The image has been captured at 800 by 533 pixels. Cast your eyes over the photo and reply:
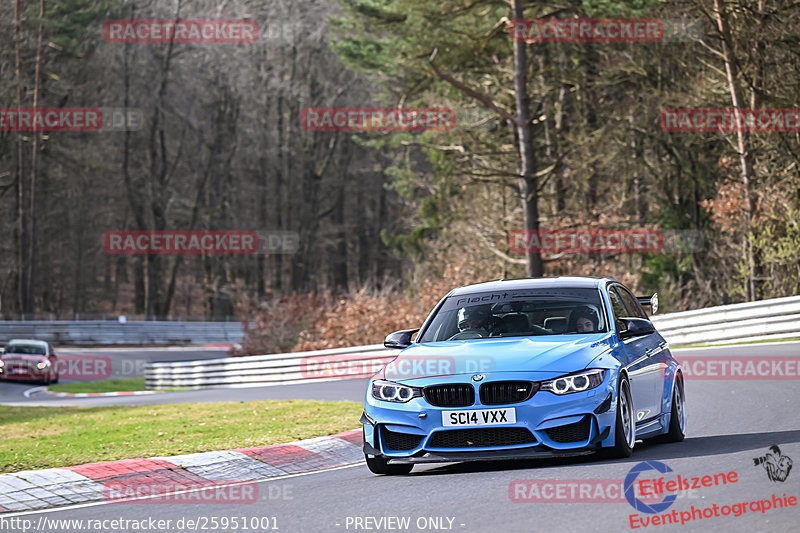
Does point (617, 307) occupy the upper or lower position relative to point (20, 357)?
upper

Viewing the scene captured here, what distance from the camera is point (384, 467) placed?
9695 millimetres

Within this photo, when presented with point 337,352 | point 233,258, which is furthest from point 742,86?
point 233,258

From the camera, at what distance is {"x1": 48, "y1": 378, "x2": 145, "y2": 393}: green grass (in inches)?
1436

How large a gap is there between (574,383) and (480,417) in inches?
30.1

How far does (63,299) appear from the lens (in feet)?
272

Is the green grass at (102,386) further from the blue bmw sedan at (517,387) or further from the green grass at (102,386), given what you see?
the blue bmw sedan at (517,387)

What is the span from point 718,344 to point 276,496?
17.7m

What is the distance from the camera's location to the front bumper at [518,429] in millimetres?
8914

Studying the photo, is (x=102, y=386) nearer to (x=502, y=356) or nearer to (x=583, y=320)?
(x=583, y=320)

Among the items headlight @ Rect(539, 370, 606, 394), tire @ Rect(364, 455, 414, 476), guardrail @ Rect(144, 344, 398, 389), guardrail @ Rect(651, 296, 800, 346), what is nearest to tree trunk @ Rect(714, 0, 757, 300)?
guardrail @ Rect(651, 296, 800, 346)

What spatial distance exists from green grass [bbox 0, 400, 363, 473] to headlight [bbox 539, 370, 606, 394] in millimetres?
4118

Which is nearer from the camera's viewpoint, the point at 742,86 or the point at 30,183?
the point at 742,86

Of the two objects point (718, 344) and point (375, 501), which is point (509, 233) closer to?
point (718, 344)

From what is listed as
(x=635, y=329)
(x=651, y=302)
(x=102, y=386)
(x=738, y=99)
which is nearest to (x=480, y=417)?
(x=635, y=329)
